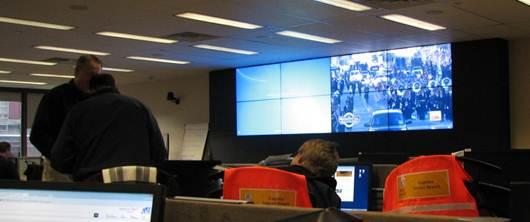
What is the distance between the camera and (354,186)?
3.80m

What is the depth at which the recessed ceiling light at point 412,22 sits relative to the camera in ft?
26.6

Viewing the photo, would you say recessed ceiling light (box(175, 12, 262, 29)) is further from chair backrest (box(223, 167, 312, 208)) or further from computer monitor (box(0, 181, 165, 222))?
computer monitor (box(0, 181, 165, 222))

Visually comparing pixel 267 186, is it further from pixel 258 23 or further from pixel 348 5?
pixel 258 23

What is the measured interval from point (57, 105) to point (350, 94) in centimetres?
874

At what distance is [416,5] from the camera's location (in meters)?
7.38

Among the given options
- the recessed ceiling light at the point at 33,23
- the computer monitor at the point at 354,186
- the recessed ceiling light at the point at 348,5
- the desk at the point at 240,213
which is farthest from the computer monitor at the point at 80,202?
the recessed ceiling light at the point at 33,23

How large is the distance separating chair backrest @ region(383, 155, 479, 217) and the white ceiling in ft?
16.5

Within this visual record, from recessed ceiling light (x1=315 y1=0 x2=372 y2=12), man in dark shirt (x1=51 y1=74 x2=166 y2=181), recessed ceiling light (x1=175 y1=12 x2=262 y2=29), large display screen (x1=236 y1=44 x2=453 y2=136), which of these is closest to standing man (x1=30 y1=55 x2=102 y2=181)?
man in dark shirt (x1=51 y1=74 x2=166 y2=181)

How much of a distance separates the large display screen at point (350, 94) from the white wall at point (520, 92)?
0.96 m

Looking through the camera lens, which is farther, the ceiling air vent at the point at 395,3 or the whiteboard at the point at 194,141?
the whiteboard at the point at 194,141

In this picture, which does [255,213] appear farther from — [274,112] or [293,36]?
[274,112]

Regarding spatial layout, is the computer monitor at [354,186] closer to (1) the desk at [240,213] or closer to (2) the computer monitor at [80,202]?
(1) the desk at [240,213]

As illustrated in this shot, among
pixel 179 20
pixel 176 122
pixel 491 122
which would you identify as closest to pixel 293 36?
pixel 179 20

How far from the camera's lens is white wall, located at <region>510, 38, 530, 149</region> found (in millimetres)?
9961
